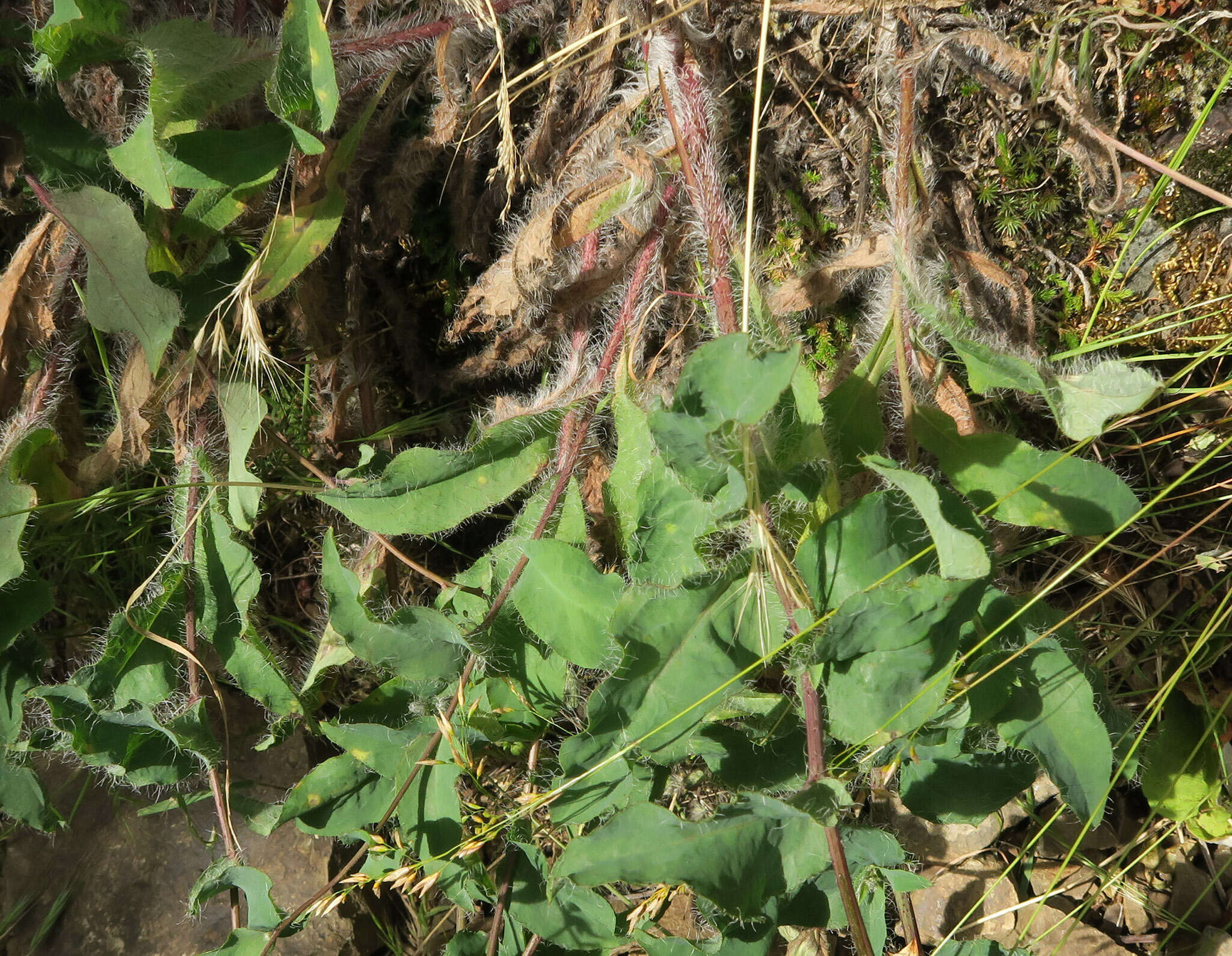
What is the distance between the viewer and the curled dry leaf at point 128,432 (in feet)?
4.99

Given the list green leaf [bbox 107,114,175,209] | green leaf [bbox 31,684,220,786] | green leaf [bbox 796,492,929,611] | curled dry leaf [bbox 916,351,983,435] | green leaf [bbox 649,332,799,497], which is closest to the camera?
green leaf [bbox 649,332,799,497]

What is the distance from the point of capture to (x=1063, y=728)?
1166mm

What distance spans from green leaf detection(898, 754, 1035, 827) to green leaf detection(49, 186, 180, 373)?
135cm

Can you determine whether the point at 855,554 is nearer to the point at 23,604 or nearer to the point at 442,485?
the point at 442,485

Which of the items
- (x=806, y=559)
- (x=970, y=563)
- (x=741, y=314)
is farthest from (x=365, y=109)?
(x=970, y=563)

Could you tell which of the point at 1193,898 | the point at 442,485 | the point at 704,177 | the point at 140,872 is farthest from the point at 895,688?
the point at 140,872

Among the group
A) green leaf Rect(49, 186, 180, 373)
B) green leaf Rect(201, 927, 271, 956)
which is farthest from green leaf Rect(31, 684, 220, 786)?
green leaf Rect(49, 186, 180, 373)

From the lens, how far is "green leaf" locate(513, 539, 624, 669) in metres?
1.17

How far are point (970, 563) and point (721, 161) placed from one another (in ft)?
2.74

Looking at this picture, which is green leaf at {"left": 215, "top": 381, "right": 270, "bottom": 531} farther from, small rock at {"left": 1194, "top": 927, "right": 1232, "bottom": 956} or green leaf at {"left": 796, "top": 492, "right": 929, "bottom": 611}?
small rock at {"left": 1194, "top": 927, "right": 1232, "bottom": 956}

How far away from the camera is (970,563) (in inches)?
38.8

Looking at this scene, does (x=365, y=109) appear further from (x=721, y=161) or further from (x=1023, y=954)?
(x=1023, y=954)

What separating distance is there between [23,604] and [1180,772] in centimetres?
213

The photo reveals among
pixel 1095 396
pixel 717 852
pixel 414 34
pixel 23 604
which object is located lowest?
pixel 717 852
